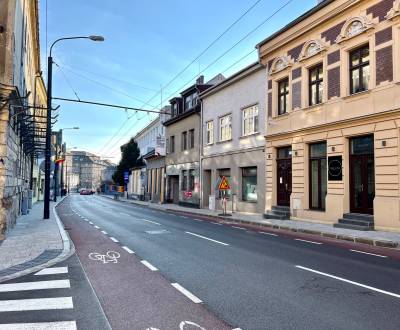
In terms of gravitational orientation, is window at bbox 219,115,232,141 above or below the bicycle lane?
above

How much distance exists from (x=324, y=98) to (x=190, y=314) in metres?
14.9

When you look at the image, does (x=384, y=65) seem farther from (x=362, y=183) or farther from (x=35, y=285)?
(x=35, y=285)

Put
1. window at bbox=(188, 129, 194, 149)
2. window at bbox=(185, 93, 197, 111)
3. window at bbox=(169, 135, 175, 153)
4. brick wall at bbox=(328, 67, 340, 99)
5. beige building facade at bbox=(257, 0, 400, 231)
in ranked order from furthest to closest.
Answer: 1. window at bbox=(169, 135, 175, 153)
2. window at bbox=(185, 93, 197, 111)
3. window at bbox=(188, 129, 194, 149)
4. brick wall at bbox=(328, 67, 340, 99)
5. beige building facade at bbox=(257, 0, 400, 231)

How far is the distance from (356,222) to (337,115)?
192 inches

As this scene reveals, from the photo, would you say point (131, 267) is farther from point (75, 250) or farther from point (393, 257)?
point (393, 257)

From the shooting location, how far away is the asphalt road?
491 cm

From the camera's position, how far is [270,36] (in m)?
21.3

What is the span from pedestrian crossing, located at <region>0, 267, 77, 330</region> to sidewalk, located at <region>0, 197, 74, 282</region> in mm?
646

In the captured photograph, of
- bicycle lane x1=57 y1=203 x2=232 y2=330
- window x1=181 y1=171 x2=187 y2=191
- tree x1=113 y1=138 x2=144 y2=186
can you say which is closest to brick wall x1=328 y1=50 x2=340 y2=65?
bicycle lane x1=57 y1=203 x2=232 y2=330

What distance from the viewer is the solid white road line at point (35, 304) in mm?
5312

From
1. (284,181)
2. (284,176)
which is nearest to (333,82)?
(284,176)

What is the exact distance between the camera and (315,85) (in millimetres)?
18547

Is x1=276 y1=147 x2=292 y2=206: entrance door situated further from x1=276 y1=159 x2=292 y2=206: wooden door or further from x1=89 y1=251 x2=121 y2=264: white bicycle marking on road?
x1=89 y1=251 x2=121 y2=264: white bicycle marking on road

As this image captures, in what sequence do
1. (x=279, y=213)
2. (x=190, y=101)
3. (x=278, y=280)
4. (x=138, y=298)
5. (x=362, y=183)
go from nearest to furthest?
(x=138, y=298) < (x=278, y=280) < (x=362, y=183) < (x=279, y=213) < (x=190, y=101)
